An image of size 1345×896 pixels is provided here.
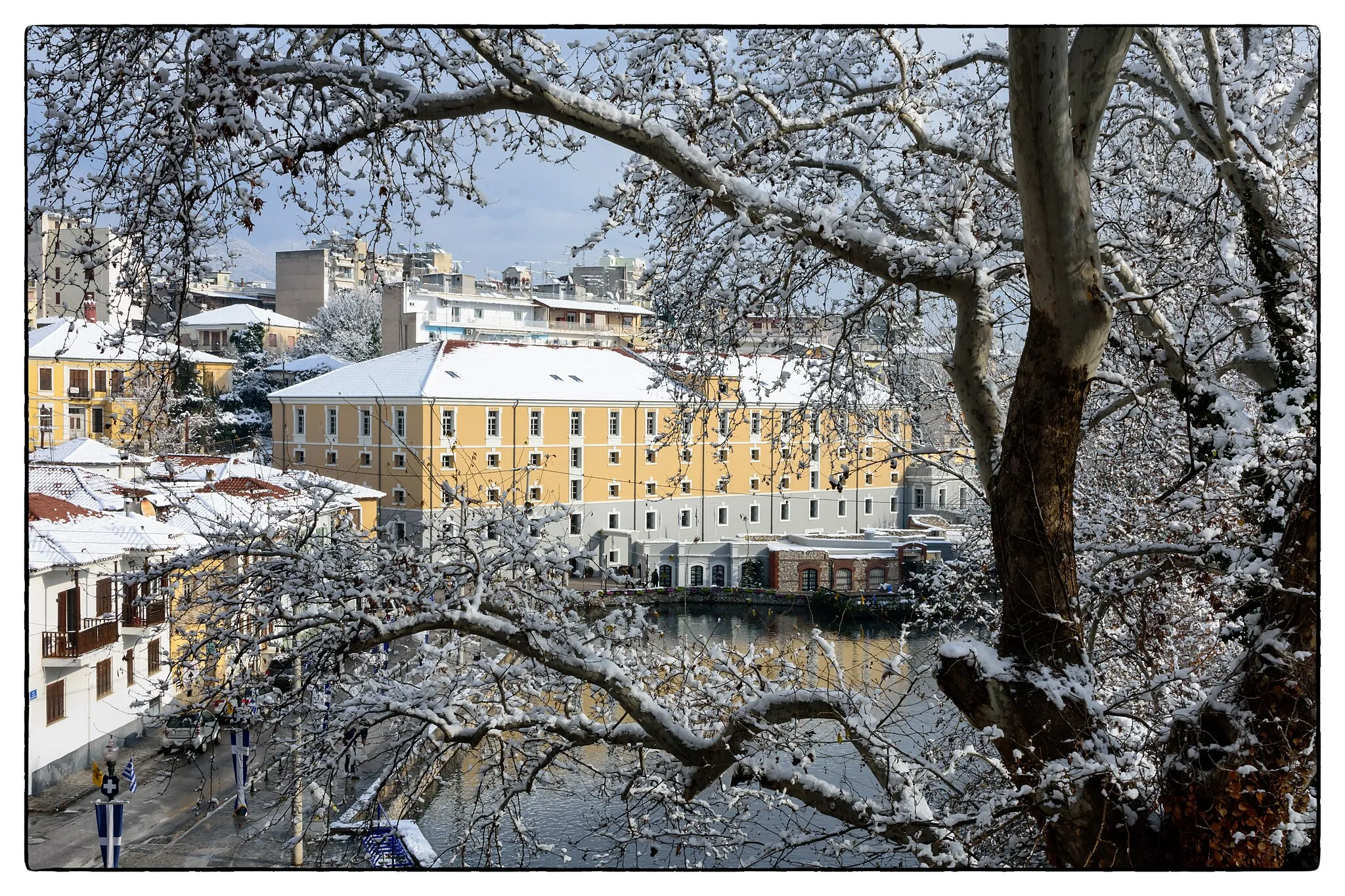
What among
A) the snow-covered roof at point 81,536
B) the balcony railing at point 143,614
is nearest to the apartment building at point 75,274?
the snow-covered roof at point 81,536

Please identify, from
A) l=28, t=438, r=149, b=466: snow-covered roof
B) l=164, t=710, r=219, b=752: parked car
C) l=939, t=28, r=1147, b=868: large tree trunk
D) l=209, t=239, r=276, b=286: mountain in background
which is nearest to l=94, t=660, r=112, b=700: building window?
l=164, t=710, r=219, b=752: parked car

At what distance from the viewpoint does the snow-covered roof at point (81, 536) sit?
6.80 ft

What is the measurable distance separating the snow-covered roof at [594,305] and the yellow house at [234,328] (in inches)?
25.7

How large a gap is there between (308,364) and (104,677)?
3.17 feet

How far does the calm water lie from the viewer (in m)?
2.07

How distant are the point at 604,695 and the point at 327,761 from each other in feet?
1.89

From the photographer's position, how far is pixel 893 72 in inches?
108

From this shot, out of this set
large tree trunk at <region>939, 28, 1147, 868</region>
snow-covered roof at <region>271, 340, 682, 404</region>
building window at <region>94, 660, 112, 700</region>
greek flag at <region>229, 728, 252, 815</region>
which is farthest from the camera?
snow-covered roof at <region>271, 340, 682, 404</region>

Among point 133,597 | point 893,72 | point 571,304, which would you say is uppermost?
point 893,72

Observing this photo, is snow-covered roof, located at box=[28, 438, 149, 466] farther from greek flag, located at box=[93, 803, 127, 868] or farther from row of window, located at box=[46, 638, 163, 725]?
greek flag, located at box=[93, 803, 127, 868]

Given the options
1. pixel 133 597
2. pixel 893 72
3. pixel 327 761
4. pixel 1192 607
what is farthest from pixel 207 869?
pixel 1192 607

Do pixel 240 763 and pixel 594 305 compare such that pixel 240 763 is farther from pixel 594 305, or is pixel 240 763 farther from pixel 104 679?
pixel 594 305

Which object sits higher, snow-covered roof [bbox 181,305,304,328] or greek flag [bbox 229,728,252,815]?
snow-covered roof [bbox 181,305,304,328]
